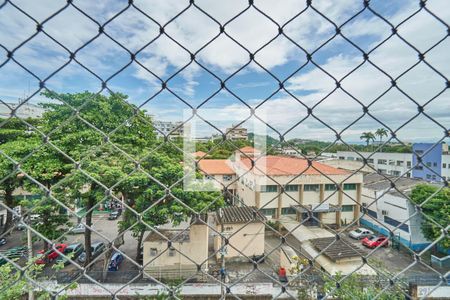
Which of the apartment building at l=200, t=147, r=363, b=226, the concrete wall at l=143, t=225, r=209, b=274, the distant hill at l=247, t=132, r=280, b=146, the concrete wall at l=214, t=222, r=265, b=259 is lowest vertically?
the concrete wall at l=143, t=225, r=209, b=274

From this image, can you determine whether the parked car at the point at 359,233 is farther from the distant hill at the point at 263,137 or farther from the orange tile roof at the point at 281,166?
the distant hill at the point at 263,137

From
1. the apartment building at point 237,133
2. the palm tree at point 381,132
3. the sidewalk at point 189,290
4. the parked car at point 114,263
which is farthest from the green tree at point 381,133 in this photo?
the parked car at point 114,263

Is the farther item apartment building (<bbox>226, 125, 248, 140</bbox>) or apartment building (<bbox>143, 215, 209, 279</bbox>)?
apartment building (<bbox>143, 215, 209, 279</bbox>)

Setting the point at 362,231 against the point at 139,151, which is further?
the point at 362,231

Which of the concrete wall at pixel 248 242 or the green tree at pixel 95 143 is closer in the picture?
the concrete wall at pixel 248 242

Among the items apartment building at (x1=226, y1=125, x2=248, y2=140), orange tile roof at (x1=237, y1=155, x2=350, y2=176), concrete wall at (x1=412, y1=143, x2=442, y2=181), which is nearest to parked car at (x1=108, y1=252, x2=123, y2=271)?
orange tile roof at (x1=237, y1=155, x2=350, y2=176)

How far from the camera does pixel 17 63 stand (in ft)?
1.95

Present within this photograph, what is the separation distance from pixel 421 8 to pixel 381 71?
0.20m

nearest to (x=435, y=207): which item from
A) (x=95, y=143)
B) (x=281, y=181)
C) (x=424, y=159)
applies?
(x=281, y=181)

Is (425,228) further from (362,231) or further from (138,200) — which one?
(138,200)

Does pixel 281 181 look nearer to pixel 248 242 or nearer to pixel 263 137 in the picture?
pixel 263 137

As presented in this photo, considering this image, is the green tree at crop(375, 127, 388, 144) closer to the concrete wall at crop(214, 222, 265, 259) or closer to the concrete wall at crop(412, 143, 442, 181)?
the concrete wall at crop(412, 143, 442, 181)

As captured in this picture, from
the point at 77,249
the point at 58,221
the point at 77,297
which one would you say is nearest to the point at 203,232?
the point at 77,297

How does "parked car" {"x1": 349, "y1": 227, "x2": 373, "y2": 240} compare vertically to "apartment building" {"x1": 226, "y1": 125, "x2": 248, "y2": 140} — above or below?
below
